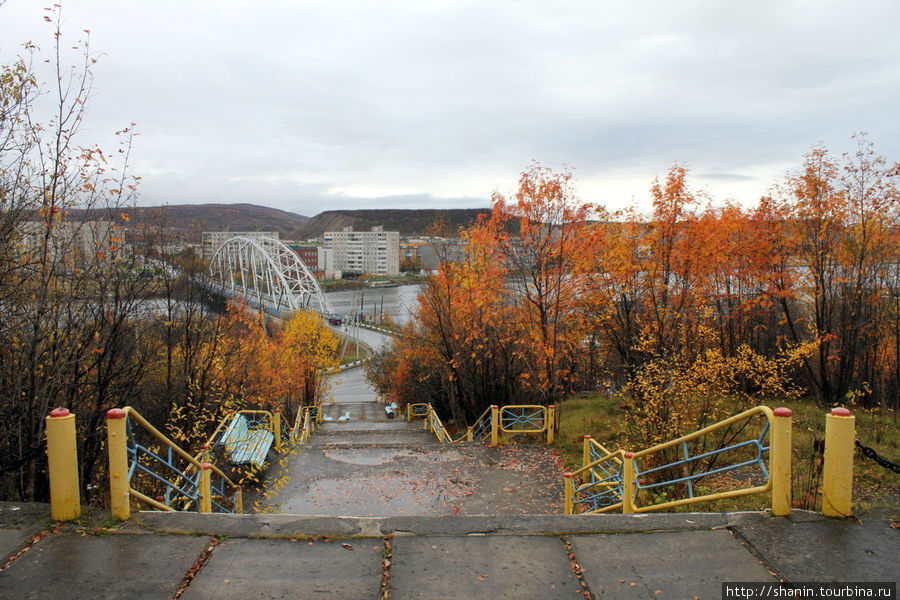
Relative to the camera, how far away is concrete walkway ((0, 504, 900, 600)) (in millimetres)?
3291

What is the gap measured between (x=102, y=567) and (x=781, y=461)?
4.66 m

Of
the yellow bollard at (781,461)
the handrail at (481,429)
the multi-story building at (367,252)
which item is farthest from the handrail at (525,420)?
the multi-story building at (367,252)

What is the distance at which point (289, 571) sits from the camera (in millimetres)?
3486

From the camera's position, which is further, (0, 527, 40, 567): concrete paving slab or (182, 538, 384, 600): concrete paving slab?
(0, 527, 40, 567): concrete paving slab

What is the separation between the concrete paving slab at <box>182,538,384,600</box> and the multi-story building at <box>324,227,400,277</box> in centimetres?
15117

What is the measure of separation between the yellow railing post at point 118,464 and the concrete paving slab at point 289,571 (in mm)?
883

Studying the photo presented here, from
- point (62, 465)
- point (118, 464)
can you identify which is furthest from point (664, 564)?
point (62, 465)

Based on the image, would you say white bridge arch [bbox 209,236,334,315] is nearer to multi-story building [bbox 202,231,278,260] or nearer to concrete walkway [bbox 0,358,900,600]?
multi-story building [bbox 202,231,278,260]

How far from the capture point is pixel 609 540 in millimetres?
3906

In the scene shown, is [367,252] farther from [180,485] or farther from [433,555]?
[433,555]

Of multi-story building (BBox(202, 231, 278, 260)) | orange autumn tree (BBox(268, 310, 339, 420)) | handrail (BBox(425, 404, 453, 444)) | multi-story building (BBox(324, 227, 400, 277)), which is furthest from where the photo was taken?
multi-story building (BBox(324, 227, 400, 277))

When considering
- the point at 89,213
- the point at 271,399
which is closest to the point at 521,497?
the point at 89,213

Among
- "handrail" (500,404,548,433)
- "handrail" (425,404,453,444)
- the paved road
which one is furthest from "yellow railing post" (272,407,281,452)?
the paved road

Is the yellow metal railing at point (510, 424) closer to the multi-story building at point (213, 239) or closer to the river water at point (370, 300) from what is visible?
the multi-story building at point (213, 239)
